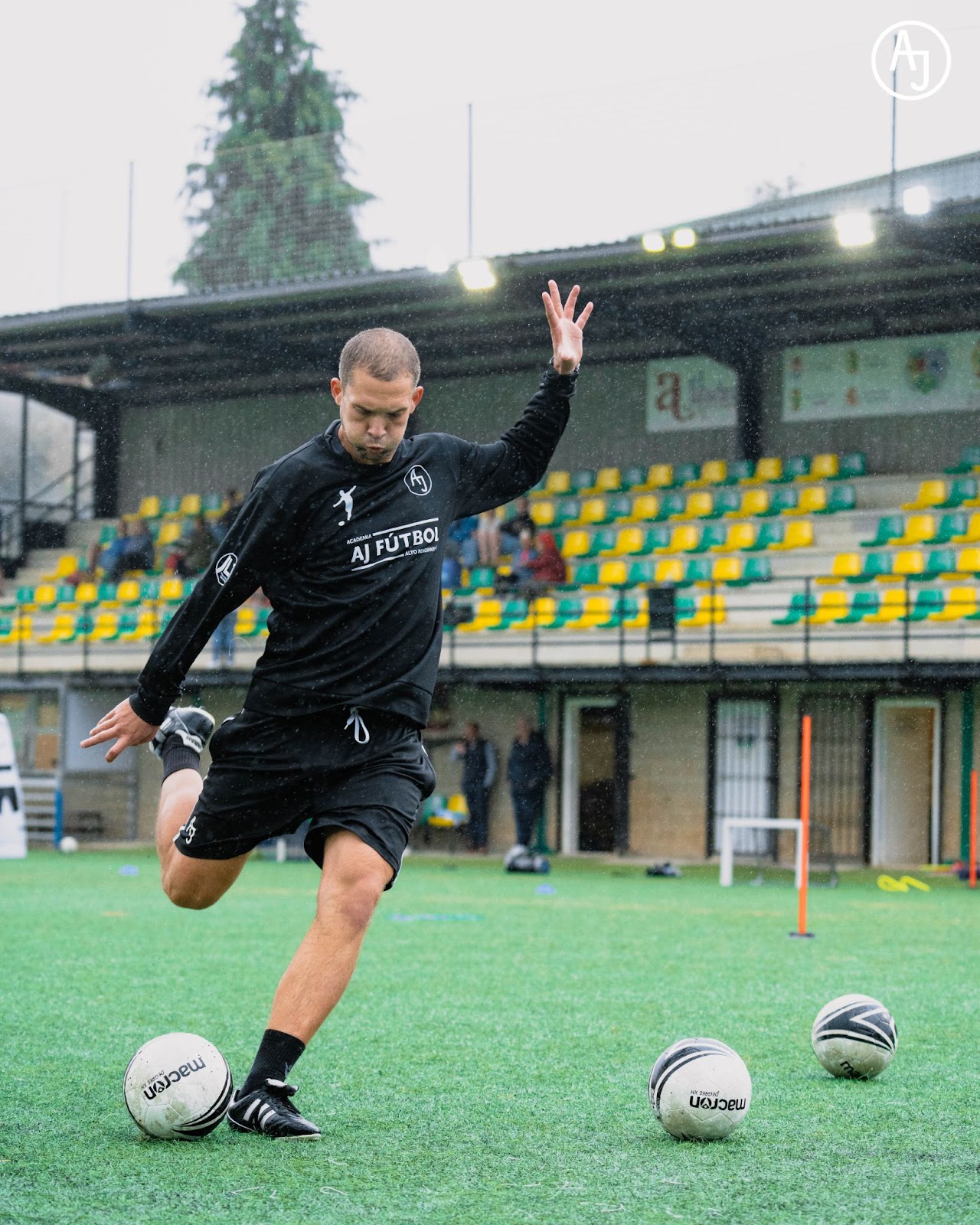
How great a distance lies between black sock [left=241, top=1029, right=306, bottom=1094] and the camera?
4457mm

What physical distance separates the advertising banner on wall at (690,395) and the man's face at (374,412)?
21450 millimetres

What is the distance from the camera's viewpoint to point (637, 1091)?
5387mm

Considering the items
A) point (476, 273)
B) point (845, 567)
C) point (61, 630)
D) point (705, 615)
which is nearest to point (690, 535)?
point (705, 615)

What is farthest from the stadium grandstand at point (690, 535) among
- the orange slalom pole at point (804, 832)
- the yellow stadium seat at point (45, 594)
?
the orange slalom pole at point (804, 832)

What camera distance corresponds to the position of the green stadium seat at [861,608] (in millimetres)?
20672

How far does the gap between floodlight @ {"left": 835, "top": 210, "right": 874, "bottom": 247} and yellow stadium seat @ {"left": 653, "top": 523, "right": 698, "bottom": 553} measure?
17.4 feet

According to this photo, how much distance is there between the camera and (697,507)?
2441 centimetres

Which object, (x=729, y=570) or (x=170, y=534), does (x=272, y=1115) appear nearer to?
(x=729, y=570)

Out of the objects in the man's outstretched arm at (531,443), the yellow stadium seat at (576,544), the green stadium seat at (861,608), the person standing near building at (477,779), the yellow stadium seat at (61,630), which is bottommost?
the person standing near building at (477,779)

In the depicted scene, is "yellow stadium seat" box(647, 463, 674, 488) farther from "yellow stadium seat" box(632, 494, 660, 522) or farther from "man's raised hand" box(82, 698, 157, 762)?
"man's raised hand" box(82, 698, 157, 762)

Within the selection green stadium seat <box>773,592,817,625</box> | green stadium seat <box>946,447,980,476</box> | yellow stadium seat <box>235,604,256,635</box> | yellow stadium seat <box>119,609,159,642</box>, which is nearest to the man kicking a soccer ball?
green stadium seat <box>773,592,817,625</box>

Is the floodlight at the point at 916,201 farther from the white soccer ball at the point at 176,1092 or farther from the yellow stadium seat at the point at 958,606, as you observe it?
the white soccer ball at the point at 176,1092

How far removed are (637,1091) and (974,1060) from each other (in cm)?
144

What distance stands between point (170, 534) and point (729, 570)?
1075cm
